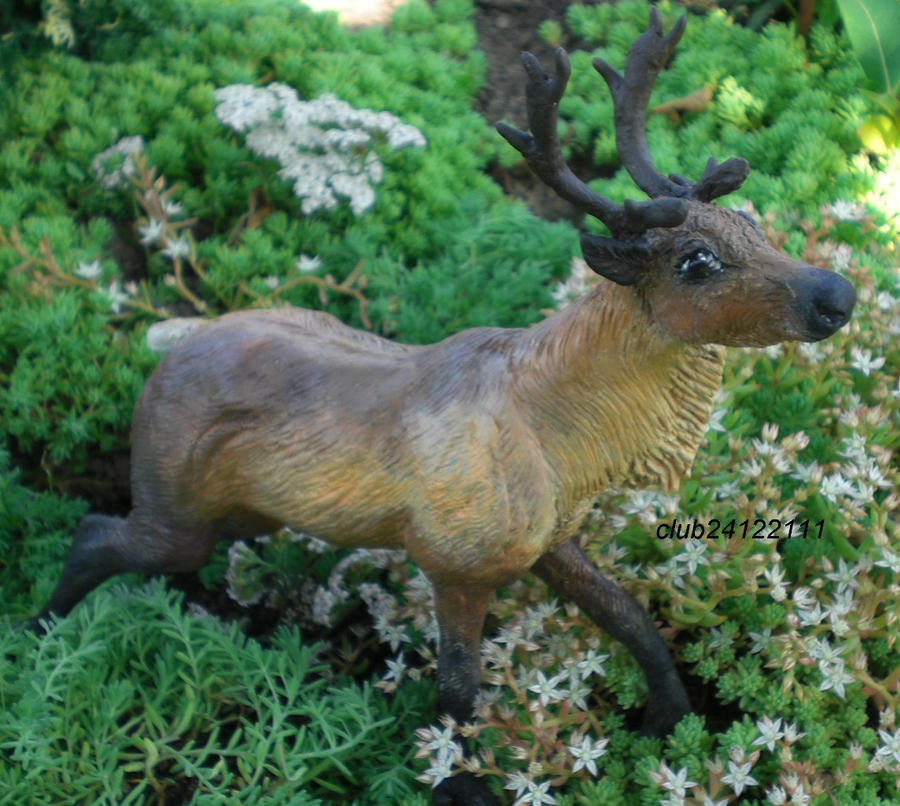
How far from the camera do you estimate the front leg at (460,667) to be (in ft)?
6.33

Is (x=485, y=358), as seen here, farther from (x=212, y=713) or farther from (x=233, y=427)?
(x=212, y=713)

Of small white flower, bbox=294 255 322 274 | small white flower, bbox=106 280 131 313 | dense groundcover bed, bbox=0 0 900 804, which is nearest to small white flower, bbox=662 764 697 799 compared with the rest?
dense groundcover bed, bbox=0 0 900 804

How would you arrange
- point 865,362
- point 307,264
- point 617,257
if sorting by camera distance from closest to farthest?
point 617,257 < point 865,362 < point 307,264

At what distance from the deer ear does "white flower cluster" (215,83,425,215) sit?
1395 mm

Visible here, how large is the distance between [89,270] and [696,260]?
5.91 ft

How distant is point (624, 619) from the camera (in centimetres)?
206

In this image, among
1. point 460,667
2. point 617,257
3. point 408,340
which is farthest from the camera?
point 408,340

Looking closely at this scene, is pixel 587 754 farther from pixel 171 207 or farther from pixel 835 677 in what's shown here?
pixel 171 207

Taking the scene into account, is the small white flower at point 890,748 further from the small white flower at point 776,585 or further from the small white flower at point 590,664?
the small white flower at point 590,664

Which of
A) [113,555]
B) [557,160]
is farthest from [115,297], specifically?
[557,160]

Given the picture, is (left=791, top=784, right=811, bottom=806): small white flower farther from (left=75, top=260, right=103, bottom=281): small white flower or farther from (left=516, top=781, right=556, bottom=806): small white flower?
(left=75, top=260, right=103, bottom=281): small white flower

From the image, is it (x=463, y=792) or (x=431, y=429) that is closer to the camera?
(x=431, y=429)

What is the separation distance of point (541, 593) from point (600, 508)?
0.76ft

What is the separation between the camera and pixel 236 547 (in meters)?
2.55
